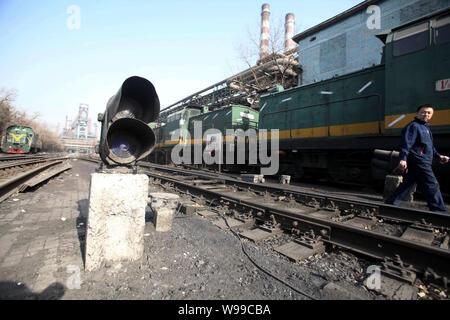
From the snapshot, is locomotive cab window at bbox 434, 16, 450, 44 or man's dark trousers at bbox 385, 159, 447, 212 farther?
locomotive cab window at bbox 434, 16, 450, 44

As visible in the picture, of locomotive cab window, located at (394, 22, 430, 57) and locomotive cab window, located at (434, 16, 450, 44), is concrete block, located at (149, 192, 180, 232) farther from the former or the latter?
locomotive cab window, located at (434, 16, 450, 44)

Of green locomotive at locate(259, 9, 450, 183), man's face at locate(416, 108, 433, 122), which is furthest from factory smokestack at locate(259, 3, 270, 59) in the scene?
man's face at locate(416, 108, 433, 122)

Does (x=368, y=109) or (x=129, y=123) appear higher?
(x=368, y=109)

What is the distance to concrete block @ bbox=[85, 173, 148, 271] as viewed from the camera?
227cm

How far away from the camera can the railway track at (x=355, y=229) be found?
7.38 feet

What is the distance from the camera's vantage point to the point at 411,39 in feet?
18.4

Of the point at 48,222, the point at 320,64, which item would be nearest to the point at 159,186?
the point at 48,222

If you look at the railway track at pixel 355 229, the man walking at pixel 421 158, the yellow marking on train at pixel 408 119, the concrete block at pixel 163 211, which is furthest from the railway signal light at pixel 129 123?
the yellow marking on train at pixel 408 119

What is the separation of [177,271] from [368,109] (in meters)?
7.03

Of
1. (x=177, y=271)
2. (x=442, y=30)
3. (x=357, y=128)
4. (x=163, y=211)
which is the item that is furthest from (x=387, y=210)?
(x=442, y=30)

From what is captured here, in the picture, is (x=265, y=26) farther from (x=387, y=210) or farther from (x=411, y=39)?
(x=387, y=210)

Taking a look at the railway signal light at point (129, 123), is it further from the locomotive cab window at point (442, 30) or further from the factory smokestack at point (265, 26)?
the factory smokestack at point (265, 26)

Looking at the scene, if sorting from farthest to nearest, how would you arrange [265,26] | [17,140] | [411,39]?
[265,26], [17,140], [411,39]
